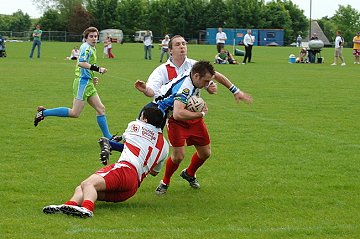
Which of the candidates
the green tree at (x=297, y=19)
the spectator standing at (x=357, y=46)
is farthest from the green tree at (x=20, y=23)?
the spectator standing at (x=357, y=46)

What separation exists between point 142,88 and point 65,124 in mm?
6745

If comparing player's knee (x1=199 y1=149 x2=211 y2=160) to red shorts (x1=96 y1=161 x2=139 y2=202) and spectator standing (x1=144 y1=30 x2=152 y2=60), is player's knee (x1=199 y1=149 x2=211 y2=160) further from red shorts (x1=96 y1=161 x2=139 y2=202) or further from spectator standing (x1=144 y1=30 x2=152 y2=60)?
spectator standing (x1=144 y1=30 x2=152 y2=60)

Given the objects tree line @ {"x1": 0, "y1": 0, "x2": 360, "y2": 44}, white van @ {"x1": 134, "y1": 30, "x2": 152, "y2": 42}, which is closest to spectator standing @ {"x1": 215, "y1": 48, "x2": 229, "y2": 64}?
white van @ {"x1": 134, "y1": 30, "x2": 152, "y2": 42}

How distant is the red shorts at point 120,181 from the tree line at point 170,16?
3722 inches

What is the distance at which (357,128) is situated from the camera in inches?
549

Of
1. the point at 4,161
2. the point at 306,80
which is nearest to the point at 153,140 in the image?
the point at 4,161

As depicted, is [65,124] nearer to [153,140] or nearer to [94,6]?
[153,140]

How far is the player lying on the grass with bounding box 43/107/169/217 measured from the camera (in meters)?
7.15

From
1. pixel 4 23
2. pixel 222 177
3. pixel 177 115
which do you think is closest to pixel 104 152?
pixel 177 115

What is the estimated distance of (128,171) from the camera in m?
7.59

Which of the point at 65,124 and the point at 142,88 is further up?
the point at 142,88

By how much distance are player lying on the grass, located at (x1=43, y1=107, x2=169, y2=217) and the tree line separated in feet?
309

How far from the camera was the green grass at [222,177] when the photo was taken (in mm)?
6785

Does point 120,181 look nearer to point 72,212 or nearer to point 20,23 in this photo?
point 72,212
